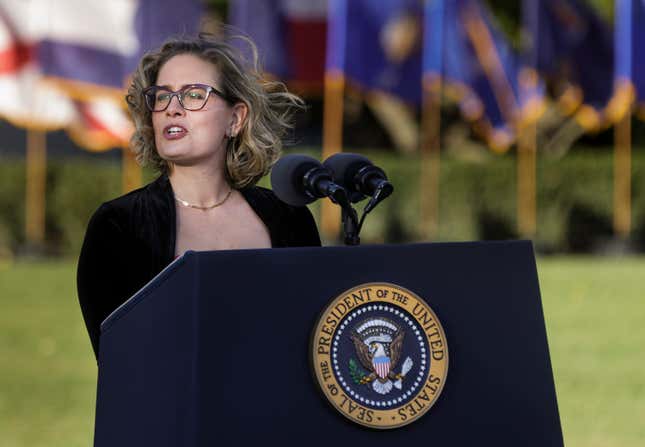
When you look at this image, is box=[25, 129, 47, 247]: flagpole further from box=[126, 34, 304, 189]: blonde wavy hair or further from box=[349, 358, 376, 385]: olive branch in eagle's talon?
box=[349, 358, 376, 385]: olive branch in eagle's talon

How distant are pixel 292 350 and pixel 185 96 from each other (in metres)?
0.87

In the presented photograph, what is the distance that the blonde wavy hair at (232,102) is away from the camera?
293 centimetres

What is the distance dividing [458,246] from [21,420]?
192 inches

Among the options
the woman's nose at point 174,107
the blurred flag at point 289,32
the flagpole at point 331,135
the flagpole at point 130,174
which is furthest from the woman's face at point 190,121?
the flagpole at point 130,174

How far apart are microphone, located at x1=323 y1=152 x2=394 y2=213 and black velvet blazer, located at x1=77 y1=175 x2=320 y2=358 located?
0.42 m

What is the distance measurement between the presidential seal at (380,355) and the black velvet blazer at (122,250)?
25.9 inches

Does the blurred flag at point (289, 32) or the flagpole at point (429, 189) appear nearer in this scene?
the blurred flag at point (289, 32)

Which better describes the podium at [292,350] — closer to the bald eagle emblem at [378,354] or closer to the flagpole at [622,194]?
the bald eagle emblem at [378,354]

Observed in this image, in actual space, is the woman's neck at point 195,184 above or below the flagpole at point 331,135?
below

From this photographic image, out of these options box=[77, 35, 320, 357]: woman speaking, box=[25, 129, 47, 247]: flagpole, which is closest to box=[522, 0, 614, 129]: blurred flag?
box=[25, 129, 47, 247]: flagpole

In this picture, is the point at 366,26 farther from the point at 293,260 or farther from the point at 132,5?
the point at 293,260

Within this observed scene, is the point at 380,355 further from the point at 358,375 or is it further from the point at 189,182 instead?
the point at 189,182

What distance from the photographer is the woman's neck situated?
292cm

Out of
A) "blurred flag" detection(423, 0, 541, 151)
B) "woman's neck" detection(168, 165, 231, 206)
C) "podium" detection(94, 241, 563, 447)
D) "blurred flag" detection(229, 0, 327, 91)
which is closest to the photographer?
"podium" detection(94, 241, 563, 447)
